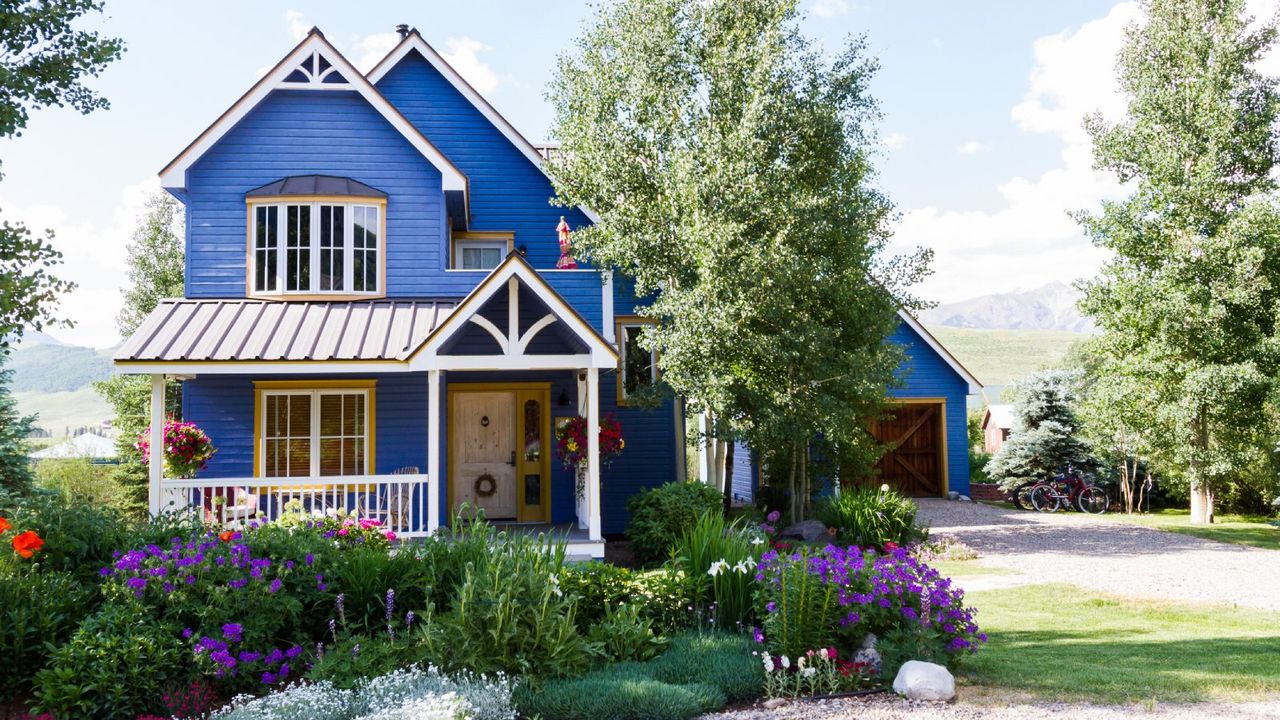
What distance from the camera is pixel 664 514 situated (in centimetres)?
1183

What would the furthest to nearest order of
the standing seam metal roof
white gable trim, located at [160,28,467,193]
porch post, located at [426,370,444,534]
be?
white gable trim, located at [160,28,467,193], the standing seam metal roof, porch post, located at [426,370,444,534]

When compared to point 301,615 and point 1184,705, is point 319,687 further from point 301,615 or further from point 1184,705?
point 1184,705

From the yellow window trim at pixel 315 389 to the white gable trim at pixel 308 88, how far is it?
3.26 metres

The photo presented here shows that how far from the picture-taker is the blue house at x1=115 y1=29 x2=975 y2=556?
11.9m

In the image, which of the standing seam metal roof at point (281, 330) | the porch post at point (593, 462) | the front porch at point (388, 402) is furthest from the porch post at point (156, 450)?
the porch post at point (593, 462)

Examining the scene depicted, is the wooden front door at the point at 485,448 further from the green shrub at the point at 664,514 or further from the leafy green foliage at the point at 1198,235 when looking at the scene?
the leafy green foliage at the point at 1198,235

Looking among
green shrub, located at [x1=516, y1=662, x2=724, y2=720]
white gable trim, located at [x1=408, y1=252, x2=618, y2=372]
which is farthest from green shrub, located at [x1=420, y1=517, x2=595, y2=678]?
white gable trim, located at [x1=408, y1=252, x2=618, y2=372]

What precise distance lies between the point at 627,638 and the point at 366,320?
23.3 feet

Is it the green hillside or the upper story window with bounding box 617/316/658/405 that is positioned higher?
the green hillside

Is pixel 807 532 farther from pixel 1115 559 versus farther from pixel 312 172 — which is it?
pixel 312 172

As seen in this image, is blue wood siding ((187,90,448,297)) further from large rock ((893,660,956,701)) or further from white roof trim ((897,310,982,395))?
white roof trim ((897,310,982,395))

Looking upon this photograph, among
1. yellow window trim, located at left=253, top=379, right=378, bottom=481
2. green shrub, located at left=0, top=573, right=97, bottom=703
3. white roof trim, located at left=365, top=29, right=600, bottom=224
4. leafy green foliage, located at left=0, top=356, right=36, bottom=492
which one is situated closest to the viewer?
green shrub, located at left=0, top=573, right=97, bottom=703

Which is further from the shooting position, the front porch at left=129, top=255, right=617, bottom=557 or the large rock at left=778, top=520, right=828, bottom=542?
the large rock at left=778, top=520, right=828, bottom=542

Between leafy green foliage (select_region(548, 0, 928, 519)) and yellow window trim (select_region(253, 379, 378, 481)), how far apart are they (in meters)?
3.98
